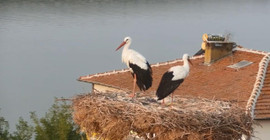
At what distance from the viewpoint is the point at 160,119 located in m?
Result: 6.24

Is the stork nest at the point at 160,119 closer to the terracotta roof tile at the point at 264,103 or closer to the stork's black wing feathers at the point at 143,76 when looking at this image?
the stork's black wing feathers at the point at 143,76

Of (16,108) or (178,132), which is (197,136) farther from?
(16,108)

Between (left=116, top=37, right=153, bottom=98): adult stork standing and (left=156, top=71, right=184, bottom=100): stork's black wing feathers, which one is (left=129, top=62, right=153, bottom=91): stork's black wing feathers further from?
(left=156, top=71, right=184, bottom=100): stork's black wing feathers

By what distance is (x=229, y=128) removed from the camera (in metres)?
6.31

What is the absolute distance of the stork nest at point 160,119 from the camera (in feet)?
20.3

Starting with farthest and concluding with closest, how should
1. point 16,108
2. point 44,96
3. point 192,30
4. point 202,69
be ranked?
point 192,30 < point 44,96 < point 16,108 < point 202,69

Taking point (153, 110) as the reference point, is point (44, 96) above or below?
below

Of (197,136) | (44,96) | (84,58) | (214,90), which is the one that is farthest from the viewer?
(84,58)

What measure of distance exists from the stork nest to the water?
8582mm

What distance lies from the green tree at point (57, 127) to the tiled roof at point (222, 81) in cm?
121

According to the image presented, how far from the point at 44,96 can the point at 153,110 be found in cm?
2341

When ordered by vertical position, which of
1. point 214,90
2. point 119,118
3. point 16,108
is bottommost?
point 16,108

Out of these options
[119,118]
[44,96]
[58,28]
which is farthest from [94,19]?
[119,118]

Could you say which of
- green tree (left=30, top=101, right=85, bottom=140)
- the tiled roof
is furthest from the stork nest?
green tree (left=30, top=101, right=85, bottom=140)
